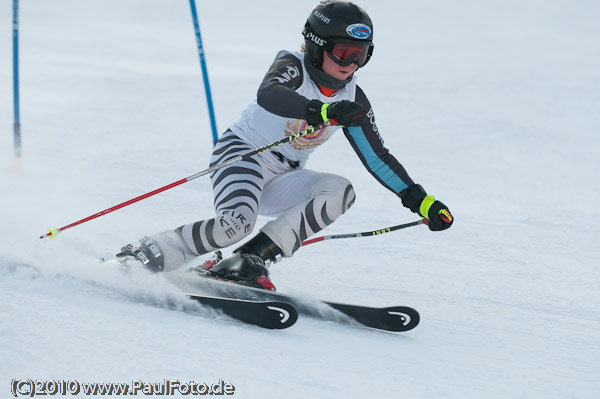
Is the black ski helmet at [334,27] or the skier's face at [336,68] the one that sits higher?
the black ski helmet at [334,27]

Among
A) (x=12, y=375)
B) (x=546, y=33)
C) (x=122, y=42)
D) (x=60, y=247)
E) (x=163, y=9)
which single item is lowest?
(x=12, y=375)

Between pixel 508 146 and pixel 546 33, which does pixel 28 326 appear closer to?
pixel 508 146

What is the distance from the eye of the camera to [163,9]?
18.2 meters

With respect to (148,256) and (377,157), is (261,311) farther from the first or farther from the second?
(377,157)

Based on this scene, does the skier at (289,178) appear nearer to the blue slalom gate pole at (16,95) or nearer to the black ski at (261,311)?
the black ski at (261,311)

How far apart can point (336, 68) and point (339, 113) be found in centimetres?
51

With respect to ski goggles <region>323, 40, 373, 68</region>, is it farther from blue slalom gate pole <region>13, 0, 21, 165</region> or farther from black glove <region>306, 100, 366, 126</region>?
blue slalom gate pole <region>13, 0, 21, 165</region>

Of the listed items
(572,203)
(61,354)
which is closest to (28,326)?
(61,354)

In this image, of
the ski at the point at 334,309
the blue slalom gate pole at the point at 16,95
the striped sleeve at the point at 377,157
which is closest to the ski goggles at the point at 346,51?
the striped sleeve at the point at 377,157

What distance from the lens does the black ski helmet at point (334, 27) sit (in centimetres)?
325

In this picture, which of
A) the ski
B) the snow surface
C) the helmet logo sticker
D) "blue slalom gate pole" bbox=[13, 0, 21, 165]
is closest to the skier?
the helmet logo sticker

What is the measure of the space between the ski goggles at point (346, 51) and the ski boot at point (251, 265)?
2.78 feet

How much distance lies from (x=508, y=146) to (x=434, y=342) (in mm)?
5313

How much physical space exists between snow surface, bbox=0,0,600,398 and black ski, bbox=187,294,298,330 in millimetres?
48
